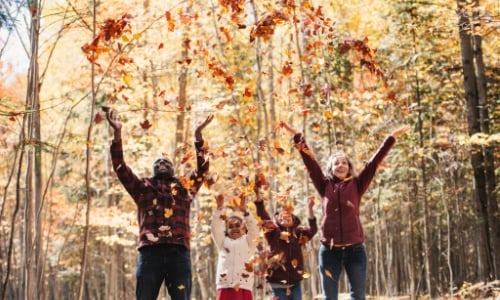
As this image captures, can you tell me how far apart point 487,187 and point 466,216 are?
524 inches

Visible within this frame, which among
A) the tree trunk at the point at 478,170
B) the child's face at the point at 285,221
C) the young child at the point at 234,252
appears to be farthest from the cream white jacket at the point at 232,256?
the tree trunk at the point at 478,170

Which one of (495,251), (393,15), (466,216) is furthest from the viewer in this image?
(466,216)

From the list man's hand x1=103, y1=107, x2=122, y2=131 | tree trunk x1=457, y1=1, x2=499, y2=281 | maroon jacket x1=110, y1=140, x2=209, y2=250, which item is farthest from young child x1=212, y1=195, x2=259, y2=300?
tree trunk x1=457, y1=1, x2=499, y2=281

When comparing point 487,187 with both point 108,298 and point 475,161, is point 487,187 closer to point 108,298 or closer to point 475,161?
point 475,161

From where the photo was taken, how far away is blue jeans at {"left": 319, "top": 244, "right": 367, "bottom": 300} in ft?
14.4

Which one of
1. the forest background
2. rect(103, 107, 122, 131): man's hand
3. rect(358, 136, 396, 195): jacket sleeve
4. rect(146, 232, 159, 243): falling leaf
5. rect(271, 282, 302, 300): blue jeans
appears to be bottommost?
rect(271, 282, 302, 300): blue jeans

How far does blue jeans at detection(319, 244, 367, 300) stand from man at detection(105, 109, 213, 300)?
1124mm

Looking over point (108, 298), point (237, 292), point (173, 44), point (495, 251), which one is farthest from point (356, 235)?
point (108, 298)

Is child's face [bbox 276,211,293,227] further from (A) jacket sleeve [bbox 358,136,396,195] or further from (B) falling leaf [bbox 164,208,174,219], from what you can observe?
(B) falling leaf [bbox 164,208,174,219]

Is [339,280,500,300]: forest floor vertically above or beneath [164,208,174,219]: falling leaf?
beneath

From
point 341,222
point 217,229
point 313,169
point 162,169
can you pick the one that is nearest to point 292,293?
Answer: point 217,229

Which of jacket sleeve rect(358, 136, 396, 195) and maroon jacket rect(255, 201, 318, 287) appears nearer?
jacket sleeve rect(358, 136, 396, 195)

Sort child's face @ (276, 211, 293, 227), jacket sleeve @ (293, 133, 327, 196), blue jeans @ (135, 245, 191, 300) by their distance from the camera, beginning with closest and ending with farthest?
1. blue jeans @ (135, 245, 191, 300)
2. jacket sleeve @ (293, 133, 327, 196)
3. child's face @ (276, 211, 293, 227)

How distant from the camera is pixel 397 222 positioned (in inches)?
918
